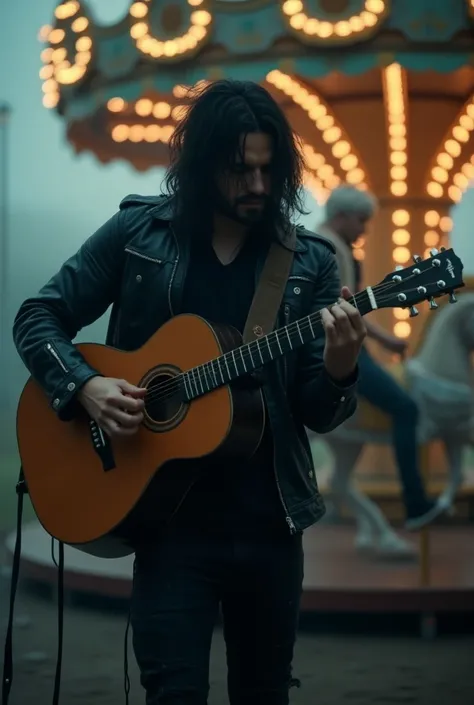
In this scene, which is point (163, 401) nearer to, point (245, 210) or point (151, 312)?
point (151, 312)

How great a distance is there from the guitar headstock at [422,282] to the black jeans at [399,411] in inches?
127

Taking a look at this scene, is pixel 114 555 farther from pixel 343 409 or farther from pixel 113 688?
pixel 113 688

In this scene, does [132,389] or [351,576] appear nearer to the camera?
[132,389]

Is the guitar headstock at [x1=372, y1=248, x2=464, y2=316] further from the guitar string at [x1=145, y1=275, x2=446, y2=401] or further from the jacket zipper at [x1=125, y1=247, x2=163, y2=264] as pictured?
the jacket zipper at [x1=125, y1=247, x2=163, y2=264]

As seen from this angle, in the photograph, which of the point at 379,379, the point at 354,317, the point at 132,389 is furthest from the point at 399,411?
the point at 354,317

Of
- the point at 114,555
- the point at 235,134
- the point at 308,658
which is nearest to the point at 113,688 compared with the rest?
the point at 308,658

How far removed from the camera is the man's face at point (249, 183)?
2369 millimetres

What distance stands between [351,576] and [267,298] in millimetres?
3176

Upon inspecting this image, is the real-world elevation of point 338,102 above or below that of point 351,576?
above

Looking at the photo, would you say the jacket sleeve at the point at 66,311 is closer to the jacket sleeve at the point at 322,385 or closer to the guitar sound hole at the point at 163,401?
the guitar sound hole at the point at 163,401

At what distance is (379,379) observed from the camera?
555 cm

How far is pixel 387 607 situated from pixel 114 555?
2699 millimetres

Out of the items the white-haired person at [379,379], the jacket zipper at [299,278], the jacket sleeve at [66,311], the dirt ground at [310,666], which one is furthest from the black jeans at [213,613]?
the white-haired person at [379,379]

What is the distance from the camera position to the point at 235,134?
2.39 metres
